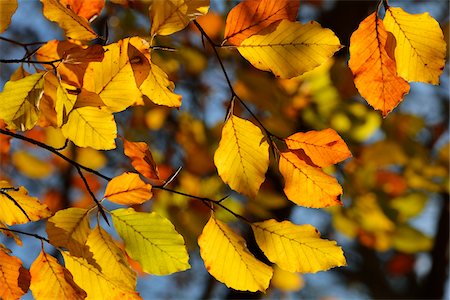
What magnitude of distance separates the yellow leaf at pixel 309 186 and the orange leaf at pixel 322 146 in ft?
0.03

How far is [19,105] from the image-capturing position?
0.54 metres

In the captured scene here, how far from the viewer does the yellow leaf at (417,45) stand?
21.5 inches

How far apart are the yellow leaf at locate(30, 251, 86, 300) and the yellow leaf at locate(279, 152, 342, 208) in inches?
9.4

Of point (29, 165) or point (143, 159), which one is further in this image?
point (29, 165)

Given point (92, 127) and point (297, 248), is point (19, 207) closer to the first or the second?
point (92, 127)

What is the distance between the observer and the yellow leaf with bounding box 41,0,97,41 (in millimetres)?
566

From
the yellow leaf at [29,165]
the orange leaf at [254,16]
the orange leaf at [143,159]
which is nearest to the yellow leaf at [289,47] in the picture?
the orange leaf at [254,16]

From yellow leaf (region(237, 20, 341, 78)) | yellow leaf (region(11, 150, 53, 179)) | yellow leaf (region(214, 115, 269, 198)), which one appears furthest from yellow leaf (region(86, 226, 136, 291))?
yellow leaf (region(11, 150, 53, 179))

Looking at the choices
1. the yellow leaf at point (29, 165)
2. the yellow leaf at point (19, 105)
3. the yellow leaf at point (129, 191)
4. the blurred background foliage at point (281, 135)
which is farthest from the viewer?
the yellow leaf at point (29, 165)

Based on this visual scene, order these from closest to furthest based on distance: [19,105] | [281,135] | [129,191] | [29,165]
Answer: [19,105]
[129,191]
[281,135]
[29,165]

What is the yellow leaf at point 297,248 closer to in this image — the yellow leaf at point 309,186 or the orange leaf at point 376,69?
the yellow leaf at point 309,186

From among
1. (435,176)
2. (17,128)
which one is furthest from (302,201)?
(435,176)

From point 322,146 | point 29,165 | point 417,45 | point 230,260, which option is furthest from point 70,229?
point 29,165

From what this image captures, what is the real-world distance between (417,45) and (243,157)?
0.20 metres
